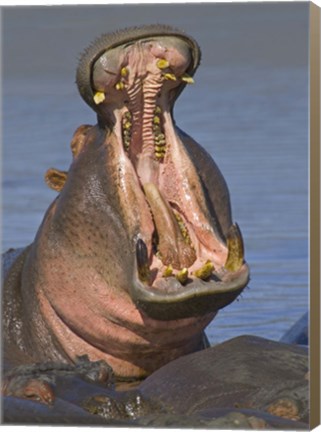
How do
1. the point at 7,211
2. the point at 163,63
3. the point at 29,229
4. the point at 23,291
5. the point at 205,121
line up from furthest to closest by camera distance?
the point at 205,121 < the point at 7,211 < the point at 29,229 < the point at 23,291 < the point at 163,63

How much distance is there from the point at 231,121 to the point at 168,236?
918cm

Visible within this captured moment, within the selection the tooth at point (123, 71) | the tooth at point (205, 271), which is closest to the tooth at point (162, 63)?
the tooth at point (123, 71)

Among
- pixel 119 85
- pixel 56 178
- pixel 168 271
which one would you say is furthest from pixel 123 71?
pixel 56 178

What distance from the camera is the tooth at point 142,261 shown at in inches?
305

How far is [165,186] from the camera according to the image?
804 centimetres

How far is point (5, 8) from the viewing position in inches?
309

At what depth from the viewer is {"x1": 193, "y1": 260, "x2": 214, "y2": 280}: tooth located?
303 inches

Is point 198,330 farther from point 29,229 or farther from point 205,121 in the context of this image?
point 205,121

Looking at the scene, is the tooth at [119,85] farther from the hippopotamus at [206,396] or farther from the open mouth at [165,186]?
the hippopotamus at [206,396]

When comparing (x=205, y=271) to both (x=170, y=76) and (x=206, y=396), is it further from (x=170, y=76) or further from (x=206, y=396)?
(x=170, y=76)

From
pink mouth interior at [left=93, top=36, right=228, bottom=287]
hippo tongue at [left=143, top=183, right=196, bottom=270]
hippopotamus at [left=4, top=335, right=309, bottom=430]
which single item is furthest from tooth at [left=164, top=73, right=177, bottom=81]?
hippopotamus at [left=4, top=335, right=309, bottom=430]

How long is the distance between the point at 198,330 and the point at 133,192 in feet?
2.22

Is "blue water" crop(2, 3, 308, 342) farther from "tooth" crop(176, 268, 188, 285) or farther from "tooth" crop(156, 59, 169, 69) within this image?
"tooth" crop(176, 268, 188, 285)

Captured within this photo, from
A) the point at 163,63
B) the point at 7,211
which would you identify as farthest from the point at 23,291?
the point at 7,211
